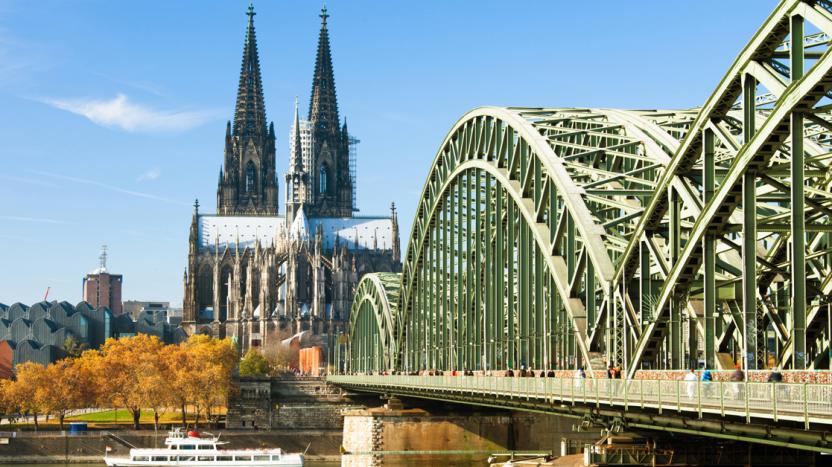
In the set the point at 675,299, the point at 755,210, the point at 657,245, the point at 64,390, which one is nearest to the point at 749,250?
the point at 755,210

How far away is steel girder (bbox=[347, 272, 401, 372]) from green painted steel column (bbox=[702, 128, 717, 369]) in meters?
67.9

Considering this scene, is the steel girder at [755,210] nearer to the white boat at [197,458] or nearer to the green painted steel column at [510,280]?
the green painted steel column at [510,280]

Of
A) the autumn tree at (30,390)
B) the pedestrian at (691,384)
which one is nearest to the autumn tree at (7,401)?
the autumn tree at (30,390)

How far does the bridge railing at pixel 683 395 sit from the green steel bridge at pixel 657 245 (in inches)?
2.5

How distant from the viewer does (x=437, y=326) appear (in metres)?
89.2

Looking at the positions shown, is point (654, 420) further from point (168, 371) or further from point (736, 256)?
point (168, 371)

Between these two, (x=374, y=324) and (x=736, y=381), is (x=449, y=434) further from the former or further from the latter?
(x=736, y=381)

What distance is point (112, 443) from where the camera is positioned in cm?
12712

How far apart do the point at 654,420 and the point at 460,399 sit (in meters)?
28.5

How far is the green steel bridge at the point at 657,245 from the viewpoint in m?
36.2

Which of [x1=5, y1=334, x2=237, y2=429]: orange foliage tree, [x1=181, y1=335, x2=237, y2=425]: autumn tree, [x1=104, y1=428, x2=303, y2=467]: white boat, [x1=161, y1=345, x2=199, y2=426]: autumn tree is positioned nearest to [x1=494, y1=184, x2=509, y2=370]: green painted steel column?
[x1=104, y1=428, x2=303, y2=467]: white boat

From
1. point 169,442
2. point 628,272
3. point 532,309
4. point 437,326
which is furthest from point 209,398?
point 628,272

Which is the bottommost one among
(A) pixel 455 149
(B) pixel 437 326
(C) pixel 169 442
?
(C) pixel 169 442

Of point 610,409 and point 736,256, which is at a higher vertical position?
point 736,256
